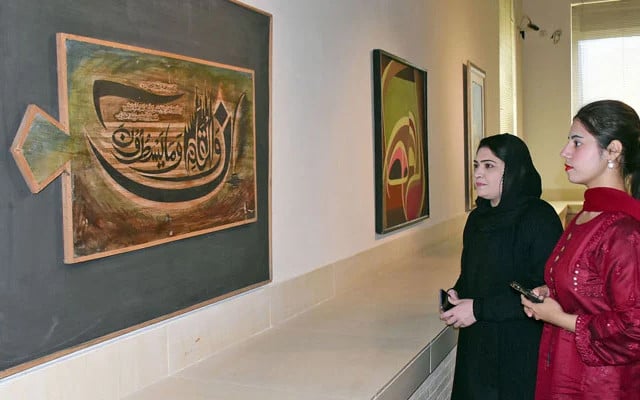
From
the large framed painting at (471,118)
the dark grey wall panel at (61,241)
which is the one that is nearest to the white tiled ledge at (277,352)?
the dark grey wall panel at (61,241)

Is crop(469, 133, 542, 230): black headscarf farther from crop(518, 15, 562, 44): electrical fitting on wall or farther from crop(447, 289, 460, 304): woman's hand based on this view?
crop(518, 15, 562, 44): electrical fitting on wall

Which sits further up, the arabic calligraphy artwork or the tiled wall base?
the arabic calligraphy artwork

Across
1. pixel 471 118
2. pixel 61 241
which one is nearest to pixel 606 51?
pixel 471 118

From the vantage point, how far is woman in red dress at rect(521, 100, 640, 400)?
1.51 m

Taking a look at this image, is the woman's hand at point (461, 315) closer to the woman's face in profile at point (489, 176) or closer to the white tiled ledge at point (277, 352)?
the white tiled ledge at point (277, 352)

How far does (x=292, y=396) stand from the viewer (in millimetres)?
1623

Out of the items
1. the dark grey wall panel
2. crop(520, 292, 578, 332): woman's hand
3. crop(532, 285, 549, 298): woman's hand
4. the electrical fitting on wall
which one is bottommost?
crop(520, 292, 578, 332): woman's hand

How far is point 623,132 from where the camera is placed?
160 cm

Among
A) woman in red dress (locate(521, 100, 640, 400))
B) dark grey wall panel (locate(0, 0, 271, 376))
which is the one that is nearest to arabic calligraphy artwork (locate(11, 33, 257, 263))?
dark grey wall panel (locate(0, 0, 271, 376))

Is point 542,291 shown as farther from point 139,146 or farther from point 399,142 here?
point 399,142

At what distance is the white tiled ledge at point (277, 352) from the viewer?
152 centimetres

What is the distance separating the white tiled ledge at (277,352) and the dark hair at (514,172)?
1.75ft

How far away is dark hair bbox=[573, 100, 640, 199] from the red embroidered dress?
66mm

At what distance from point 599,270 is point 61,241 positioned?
1.21 metres
